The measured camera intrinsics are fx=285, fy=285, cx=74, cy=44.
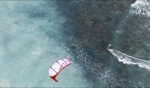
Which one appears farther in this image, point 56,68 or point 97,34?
point 97,34

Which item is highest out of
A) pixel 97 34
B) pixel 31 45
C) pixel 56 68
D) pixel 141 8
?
pixel 141 8

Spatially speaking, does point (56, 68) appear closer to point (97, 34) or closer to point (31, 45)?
point (31, 45)

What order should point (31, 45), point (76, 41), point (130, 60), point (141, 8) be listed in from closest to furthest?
point (31, 45)
point (130, 60)
point (76, 41)
point (141, 8)

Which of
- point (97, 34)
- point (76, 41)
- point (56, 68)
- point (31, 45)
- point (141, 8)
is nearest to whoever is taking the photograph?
point (56, 68)

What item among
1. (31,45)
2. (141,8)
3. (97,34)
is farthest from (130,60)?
(31,45)

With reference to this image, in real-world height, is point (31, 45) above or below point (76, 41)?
below

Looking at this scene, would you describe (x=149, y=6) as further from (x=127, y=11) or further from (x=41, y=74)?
(x=41, y=74)

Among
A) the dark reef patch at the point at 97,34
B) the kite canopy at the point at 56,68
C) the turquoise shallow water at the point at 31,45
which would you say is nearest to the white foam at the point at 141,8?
the dark reef patch at the point at 97,34

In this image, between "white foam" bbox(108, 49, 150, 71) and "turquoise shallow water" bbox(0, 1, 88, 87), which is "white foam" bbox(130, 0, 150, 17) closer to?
"white foam" bbox(108, 49, 150, 71)

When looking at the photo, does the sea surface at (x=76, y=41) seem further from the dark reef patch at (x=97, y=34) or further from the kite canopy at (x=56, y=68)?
the kite canopy at (x=56, y=68)
